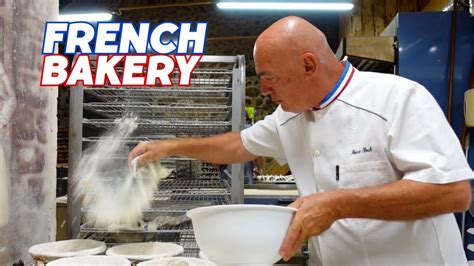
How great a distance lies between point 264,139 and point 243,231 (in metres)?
0.93

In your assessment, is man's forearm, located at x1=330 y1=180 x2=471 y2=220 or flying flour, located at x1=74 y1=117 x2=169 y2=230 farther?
flying flour, located at x1=74 y1=117 x2=169 y2=230

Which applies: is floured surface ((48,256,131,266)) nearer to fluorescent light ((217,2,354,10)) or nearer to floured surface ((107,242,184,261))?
floured surface ((107,242,184,261))

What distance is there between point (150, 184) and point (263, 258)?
0.90 metres

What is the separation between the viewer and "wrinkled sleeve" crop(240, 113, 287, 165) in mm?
1938

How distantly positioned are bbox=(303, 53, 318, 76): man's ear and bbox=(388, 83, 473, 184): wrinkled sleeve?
30 cm

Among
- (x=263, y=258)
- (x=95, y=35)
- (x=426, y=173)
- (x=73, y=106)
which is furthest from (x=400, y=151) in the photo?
(x=95, y=35)

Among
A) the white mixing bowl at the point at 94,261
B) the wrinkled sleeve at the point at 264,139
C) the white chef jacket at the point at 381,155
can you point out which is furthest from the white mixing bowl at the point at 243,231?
the wrinkled sleeve at the point at 264,139

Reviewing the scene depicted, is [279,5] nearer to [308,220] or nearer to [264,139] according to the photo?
[264,139]

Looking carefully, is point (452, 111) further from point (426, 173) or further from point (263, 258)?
point (263, 258)

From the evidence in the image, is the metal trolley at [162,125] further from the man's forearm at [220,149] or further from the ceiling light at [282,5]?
the ceiling light at [282,5]

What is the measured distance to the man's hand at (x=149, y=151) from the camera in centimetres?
182

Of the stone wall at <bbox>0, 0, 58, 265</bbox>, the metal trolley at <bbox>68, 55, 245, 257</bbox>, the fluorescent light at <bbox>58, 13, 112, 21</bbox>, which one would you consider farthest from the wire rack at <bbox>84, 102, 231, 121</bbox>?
the fluorescent light at <bbox>58, 13, 112, 21</bbox>

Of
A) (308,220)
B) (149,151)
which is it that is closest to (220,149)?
(149,151)

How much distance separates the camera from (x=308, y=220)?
1.15m
